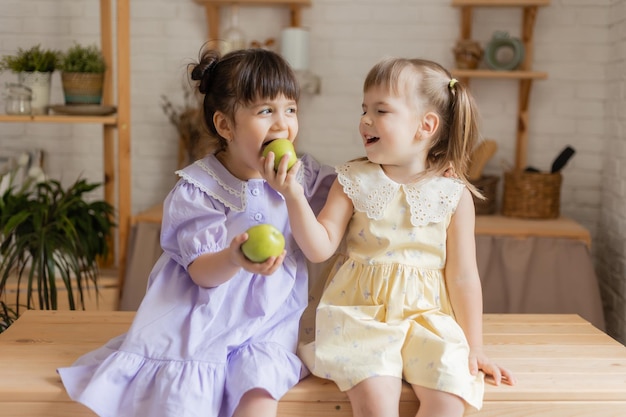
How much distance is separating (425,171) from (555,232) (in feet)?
4.70

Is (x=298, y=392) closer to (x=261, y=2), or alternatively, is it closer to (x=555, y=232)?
(x=555, y=232)

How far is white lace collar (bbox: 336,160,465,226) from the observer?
1.75 metres

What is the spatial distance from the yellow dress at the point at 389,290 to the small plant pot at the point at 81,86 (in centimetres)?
170

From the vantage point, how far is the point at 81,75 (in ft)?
10.2

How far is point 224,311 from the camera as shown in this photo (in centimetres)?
170

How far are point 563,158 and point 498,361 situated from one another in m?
1.66

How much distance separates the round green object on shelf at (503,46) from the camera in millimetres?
3398

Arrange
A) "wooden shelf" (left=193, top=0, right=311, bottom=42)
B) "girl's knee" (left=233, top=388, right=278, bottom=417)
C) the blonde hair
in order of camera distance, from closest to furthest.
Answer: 1. "girl's knee" (left=233, top=388, right=278, bottom=417)
2. the blonde hair
3. "wooden shelf" (left=193, top=0, right=311, bottom=42)

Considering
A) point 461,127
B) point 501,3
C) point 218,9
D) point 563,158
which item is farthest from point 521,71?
point 461,127

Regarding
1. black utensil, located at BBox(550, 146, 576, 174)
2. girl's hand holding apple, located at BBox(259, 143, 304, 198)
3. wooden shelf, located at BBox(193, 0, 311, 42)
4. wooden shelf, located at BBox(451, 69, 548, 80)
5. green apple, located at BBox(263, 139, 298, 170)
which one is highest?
wooden shelf, located at BBox(193, 0, 311, 42)

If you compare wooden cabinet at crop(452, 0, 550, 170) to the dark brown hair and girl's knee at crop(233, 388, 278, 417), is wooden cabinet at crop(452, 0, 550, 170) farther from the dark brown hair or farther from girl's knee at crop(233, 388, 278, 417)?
girl's knee at crop(233, 388, 278, 417)

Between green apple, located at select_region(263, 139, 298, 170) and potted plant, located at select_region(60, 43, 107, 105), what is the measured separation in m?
1.78

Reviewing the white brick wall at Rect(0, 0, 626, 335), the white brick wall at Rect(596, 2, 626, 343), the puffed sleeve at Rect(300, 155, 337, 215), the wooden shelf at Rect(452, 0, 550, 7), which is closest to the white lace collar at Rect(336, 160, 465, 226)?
the puffed sleeve at Rect(300, 155, 337, 215)

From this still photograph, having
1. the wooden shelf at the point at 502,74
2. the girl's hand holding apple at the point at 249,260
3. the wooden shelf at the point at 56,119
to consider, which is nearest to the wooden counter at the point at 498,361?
Result: the girl's hand holding apple at the point at 249,260
